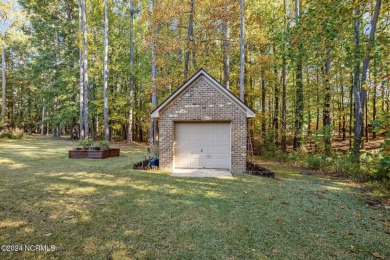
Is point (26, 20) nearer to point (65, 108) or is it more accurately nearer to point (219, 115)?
point (65, 108)

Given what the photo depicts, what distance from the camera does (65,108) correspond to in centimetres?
2127

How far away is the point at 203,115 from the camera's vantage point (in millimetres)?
8836

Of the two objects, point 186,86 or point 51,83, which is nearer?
point 186,86

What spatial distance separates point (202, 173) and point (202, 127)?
205 cm

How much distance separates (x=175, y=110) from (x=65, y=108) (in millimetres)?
17526

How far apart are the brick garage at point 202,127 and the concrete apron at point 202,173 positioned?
1.28 feet

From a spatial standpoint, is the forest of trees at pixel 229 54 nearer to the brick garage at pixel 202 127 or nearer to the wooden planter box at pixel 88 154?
the brick garage at pixel 202 127

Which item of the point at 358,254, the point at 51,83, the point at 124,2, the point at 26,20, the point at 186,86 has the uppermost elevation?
the point at 124,2

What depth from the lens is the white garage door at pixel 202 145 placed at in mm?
9133

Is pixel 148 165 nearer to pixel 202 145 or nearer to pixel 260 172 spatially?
pixel 202 145

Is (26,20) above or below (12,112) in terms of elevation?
above

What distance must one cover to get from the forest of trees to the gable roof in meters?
2.06

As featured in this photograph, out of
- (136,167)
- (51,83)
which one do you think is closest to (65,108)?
(51,83)

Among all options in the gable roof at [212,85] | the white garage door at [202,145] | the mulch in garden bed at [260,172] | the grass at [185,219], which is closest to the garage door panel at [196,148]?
the white garage door at [202,145]
